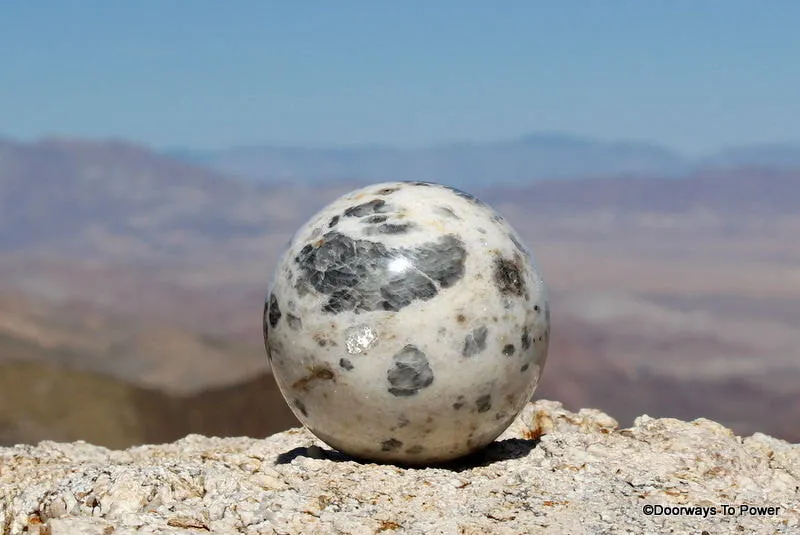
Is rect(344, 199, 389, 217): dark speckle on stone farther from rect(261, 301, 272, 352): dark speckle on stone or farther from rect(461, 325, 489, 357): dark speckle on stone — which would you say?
rect(461, 325, 489, 357): dark speckle on stone

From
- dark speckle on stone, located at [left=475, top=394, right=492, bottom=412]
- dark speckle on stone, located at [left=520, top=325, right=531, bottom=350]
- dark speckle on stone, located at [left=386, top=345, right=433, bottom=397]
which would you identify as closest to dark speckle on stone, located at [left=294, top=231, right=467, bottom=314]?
dark speckle on stone, located at [left=386, top=345, right=433, bottom=397]

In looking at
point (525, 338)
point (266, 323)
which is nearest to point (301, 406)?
point (266, 323)

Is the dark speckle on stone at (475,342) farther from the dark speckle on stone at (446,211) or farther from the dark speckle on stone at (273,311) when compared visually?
the dark speckle on stone at (273,311)

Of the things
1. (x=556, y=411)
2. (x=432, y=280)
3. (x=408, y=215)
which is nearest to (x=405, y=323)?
(x=432, y=280)

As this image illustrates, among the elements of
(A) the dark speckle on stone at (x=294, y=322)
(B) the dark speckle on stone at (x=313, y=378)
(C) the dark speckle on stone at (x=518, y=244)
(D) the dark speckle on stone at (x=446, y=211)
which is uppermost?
(D) the dark speckle on stone at (x=446, y=211)

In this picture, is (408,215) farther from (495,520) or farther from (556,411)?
(556,411)

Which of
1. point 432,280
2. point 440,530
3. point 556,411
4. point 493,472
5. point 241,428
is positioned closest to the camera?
point 440,530

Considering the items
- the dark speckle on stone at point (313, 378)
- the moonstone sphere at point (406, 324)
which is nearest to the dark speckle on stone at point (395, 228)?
the moonstone sphere at point (406, 324)
